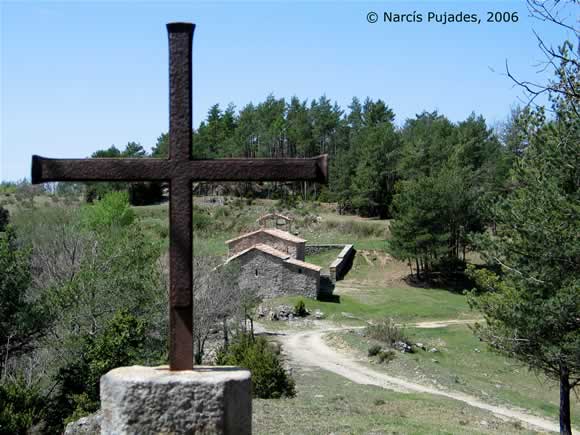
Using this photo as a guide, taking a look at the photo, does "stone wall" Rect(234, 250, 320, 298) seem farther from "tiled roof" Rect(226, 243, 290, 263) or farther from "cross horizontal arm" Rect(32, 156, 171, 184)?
"cross horizontal arm" Rect(32, 156, 171, 184)

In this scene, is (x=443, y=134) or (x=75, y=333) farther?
(x=443, y=134)

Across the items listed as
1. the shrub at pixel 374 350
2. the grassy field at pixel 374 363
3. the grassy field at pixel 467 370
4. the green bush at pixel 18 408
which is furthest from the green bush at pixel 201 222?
the green bush at pixel 18 408

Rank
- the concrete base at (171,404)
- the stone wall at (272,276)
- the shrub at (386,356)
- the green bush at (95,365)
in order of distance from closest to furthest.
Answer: the concrete base at (171,404) < the green bush at (95,365) < the shrub at (386,356) < the stone wall at (272,276)

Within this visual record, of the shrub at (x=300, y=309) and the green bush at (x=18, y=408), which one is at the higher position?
the green bush at (x=18, y=408)

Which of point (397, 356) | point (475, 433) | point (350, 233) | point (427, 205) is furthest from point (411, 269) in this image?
point (475, 433)

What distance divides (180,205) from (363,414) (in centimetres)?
954

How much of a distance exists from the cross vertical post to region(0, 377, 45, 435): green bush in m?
11.2

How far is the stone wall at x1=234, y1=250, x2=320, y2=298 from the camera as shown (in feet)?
141

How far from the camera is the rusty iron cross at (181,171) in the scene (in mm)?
5012

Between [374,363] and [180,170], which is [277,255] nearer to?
[374,363]

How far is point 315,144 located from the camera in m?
89.2

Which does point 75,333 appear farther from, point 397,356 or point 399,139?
point 399,139

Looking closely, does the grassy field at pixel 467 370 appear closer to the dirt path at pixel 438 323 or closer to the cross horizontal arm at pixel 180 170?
the dirt path at pixel 438 323

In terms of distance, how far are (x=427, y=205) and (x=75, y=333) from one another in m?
36.2
